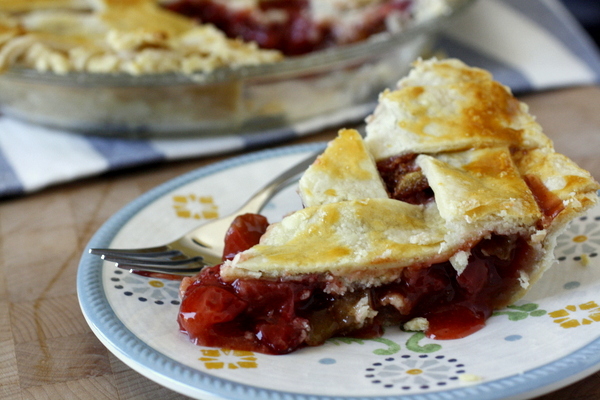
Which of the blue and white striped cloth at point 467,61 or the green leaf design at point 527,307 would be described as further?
the blue and white striped cloth at point 467,61

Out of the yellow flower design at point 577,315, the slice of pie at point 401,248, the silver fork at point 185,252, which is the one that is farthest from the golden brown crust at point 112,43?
the yellow flower design at point 577,315

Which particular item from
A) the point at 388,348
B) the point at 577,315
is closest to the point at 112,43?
the point at 388,348

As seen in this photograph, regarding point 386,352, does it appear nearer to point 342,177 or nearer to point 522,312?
point 522,312

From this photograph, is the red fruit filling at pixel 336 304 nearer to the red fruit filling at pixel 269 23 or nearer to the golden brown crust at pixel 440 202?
the golden brown crust at pixel 440 202

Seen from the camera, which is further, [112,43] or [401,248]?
[112,43]

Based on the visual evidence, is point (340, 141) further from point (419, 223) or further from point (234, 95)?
point (234, 95)

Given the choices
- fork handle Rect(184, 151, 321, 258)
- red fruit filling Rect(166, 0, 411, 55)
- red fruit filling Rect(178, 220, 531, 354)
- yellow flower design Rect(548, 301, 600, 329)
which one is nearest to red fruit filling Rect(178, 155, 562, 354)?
red fruit filling Rect(178, 220, 531, 354)

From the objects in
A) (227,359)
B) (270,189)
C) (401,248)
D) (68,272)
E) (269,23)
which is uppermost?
(269,23)
